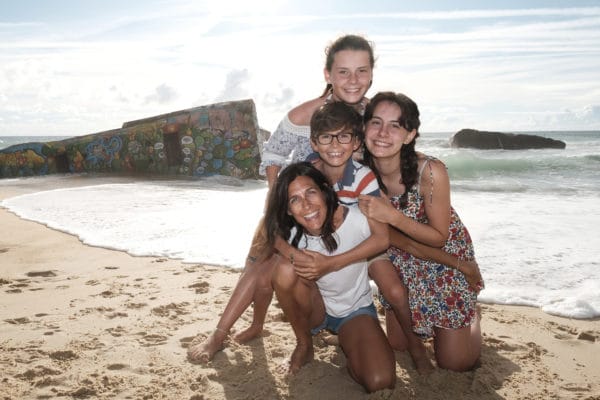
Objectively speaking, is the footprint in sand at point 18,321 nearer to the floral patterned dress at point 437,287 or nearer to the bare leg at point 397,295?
the bare leg at point 397,295

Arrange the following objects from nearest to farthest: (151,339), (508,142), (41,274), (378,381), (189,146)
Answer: (378,381), (151,339), (41,274), (189,146), (508,142)

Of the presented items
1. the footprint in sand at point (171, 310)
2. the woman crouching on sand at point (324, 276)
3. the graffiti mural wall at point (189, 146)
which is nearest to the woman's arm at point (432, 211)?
the woman crouching on sand at point (324, 276)

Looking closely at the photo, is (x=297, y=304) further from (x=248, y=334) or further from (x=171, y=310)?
(x=171, y=310)

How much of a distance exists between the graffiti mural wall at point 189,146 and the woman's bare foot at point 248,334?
9089 mm

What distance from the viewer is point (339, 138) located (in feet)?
8.34

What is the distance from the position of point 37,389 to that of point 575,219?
20.1 feet

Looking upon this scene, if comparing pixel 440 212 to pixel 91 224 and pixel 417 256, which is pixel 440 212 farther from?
pixel 91 224

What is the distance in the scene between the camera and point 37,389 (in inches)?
86.7

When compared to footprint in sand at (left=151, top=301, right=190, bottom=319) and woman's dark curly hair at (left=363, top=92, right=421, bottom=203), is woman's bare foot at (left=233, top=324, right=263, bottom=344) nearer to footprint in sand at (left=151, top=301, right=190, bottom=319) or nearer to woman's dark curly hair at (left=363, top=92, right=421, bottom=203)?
footprint in sand at (left=151, top=301, right=190, bottom=319)

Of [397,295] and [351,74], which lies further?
[351,74]

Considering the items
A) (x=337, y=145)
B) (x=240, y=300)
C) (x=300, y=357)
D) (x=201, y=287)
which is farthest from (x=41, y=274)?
(x=337, y=145)

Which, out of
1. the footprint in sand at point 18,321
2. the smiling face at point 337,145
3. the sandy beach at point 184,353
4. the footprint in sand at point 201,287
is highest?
the smiling face at point 337,145

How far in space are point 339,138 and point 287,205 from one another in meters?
0.43

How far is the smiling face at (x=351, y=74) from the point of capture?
9.12 feet
